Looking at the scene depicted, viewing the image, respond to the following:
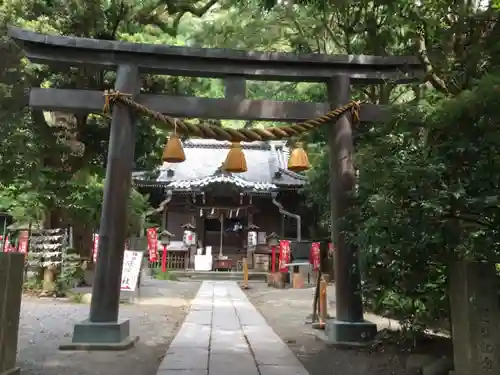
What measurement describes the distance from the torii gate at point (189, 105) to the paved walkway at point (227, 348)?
89 cm

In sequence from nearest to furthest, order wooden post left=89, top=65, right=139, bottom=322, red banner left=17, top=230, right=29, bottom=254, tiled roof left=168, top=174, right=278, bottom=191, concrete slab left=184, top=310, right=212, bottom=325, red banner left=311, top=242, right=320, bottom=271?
wooden post left=89, top=65, right=139, bottom=322 < concrete slab left=184, top=310, right=212, bottom=325 < red banner left=17, top=230, right=29, bottom=254 < red banner left=311, top=242, right=320, bottom=271 < tiled roof left=168, top=174, right=278, bottom=191

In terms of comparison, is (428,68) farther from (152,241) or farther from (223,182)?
(223,182)

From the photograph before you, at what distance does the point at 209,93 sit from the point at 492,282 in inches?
430

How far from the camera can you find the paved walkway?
4.91 metres

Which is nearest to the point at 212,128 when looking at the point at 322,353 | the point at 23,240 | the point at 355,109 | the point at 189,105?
the point at 189,105

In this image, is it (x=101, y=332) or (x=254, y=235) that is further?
(x=254, y=235)

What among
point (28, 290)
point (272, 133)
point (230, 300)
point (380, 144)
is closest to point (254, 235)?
point (230, 300)

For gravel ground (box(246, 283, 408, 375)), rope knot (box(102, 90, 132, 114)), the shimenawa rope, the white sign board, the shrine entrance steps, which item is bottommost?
gravel ground (box(246, 283, 408, 375))

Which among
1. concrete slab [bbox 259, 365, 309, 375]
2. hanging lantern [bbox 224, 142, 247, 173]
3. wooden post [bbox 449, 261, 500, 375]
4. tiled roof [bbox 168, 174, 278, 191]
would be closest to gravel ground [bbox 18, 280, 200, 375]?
concrete slab [bbox 259, 365, 309, 375]

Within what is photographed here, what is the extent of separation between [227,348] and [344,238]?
7.00 feet

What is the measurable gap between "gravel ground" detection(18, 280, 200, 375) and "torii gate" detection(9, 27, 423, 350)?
14.6 inches

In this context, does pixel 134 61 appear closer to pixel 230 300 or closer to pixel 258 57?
pixel 258 57

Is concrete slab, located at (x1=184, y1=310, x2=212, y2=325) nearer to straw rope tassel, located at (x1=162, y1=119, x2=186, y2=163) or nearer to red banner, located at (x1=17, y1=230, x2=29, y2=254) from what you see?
straw rope tassel, located at (x1=162, y1=119, x2=186, y2=163)

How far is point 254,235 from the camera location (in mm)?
21156
